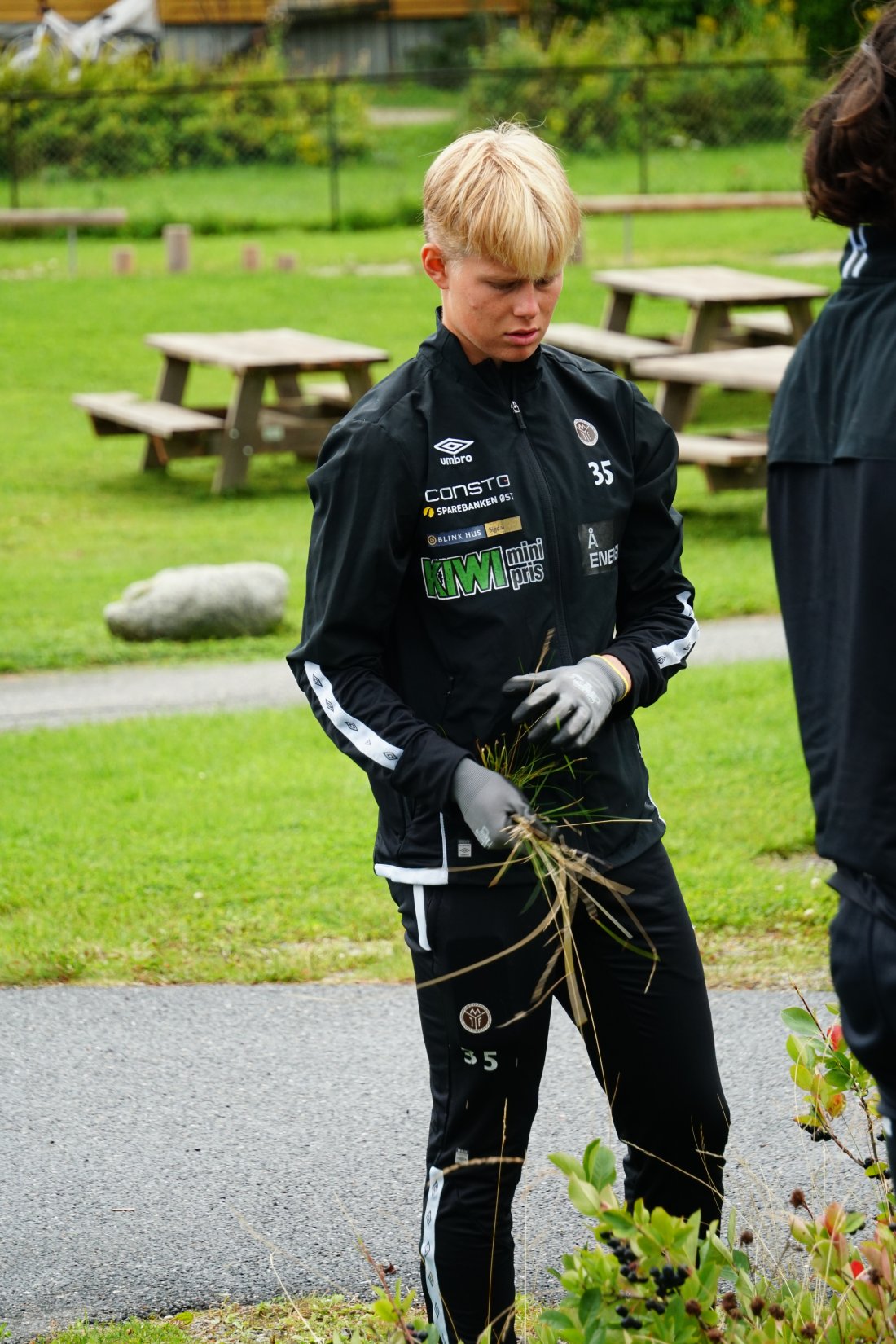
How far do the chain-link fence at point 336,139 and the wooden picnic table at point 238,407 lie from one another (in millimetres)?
11197

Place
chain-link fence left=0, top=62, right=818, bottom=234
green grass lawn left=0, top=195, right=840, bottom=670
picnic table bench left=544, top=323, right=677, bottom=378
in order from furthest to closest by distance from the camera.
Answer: chain-link fence left=0, top=62, right=818, bottom=234 → picnic table bench left=544, top=323, right=677, bottom=378 → green grass lawn left=0, top=195, right=840, bottom=670

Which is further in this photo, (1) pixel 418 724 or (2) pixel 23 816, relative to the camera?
(2) pixel 23 816

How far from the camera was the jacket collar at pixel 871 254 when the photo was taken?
176 centimetres

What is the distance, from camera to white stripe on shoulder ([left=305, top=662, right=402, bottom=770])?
2424mm

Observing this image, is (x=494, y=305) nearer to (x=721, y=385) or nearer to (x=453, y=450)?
(x=453, y=450)

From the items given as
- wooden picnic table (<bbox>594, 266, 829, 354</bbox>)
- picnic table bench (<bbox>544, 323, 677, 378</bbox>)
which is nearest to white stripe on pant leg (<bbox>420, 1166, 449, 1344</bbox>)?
picnic table bench (<bbox>544, 323, 677, 378</bbox>)

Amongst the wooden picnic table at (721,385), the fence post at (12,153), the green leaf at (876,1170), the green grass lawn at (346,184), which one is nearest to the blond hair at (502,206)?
the green leaf at (876,1170)

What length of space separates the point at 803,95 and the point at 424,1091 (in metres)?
27.4

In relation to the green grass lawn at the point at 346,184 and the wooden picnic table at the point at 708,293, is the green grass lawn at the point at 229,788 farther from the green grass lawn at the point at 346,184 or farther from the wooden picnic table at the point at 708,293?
the green grass lawn at the point at 346,184

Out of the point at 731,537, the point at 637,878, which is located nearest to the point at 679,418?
the point at 731,537

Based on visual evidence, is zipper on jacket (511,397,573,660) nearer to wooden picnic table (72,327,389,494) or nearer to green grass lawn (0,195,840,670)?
green grass lawn (0,195,840,670)

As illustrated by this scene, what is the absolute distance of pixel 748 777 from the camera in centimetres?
615

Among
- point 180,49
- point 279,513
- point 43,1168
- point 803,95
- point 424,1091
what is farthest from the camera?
point 180,49

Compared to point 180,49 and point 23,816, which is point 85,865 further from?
point 180,49
